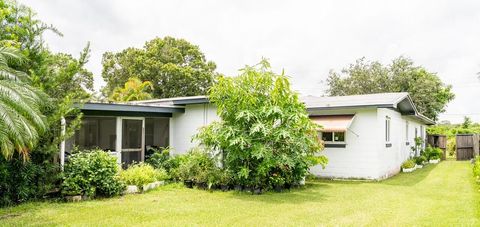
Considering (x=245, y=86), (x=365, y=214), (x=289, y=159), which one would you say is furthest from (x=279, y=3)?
(x=365, y=214)

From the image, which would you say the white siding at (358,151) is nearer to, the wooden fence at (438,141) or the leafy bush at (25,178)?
the leafy bush at (25,178)

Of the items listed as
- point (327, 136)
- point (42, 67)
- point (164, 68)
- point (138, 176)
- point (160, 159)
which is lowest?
point (138, 176)

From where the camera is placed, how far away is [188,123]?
16.1 metres

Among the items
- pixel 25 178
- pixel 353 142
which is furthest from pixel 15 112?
pixel 353 142

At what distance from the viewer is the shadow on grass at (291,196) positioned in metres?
10.6

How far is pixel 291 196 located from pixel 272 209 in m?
2.09

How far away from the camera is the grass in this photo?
804cm

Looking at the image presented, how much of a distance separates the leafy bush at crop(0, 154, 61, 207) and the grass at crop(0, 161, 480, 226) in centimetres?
44

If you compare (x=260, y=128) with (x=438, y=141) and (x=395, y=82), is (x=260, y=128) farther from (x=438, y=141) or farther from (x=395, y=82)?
(x=395, y=82)

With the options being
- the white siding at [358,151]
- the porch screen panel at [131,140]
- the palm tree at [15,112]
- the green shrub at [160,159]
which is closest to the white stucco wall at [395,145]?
the white siding at [358,151]

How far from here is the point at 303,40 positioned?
85.0 ft

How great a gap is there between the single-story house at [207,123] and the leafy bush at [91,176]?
276cm

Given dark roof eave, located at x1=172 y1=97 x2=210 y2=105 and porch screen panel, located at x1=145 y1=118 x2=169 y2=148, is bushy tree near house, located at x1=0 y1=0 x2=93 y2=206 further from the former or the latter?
dark roof eave, located at x1=172 y1=97 x2=210 y2=105

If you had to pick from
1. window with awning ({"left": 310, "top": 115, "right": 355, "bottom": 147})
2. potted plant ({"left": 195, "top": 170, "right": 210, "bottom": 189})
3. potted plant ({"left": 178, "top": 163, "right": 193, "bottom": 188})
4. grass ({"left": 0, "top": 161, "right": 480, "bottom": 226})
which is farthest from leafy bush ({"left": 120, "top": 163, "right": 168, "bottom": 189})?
Result: window with awning ({"left": 310, "top": 115, "right": 355, "bottom": 147})
